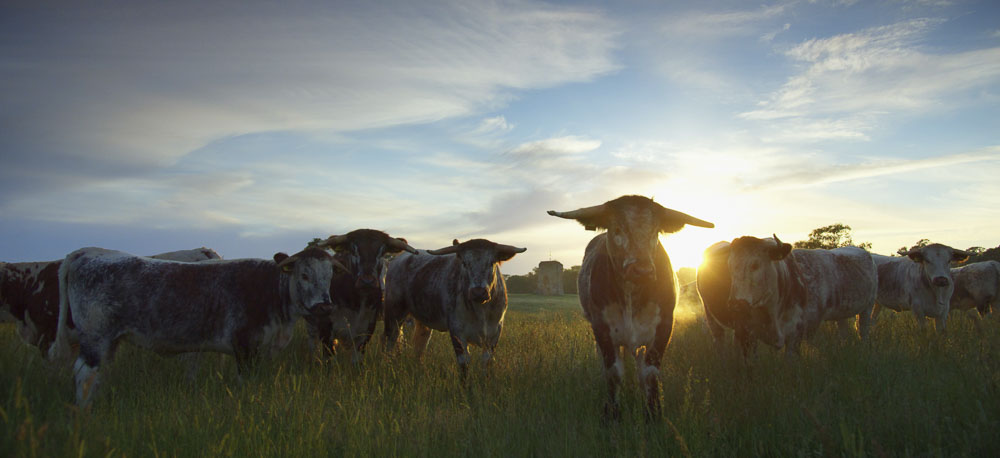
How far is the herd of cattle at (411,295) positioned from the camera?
6.21m

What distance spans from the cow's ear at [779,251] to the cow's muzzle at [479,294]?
13.2ft

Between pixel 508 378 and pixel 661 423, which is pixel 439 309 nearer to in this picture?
pixel 508 378

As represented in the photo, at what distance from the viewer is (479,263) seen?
789cm

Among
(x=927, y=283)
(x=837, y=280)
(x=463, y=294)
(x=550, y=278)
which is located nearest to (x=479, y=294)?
(x=463, y=294)

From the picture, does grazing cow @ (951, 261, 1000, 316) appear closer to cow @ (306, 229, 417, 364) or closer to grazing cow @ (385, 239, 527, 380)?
grazing cow @ (385, 239, 527, 380)

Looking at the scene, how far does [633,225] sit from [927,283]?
11634mm

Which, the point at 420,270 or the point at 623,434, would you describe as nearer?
the point at 623,434

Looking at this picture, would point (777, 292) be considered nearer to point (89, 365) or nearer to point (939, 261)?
point (939, 261)

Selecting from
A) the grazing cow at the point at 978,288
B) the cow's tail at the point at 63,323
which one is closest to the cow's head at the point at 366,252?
the cow's tail at the point at 63,323

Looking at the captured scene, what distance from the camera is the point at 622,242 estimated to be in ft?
19.6

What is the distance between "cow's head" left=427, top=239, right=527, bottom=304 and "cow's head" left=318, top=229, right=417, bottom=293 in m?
0.98

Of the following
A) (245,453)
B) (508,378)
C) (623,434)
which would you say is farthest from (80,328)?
(623,434)

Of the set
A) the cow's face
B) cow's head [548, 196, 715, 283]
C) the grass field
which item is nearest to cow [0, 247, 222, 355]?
the grass field

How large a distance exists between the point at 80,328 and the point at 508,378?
5.11m
